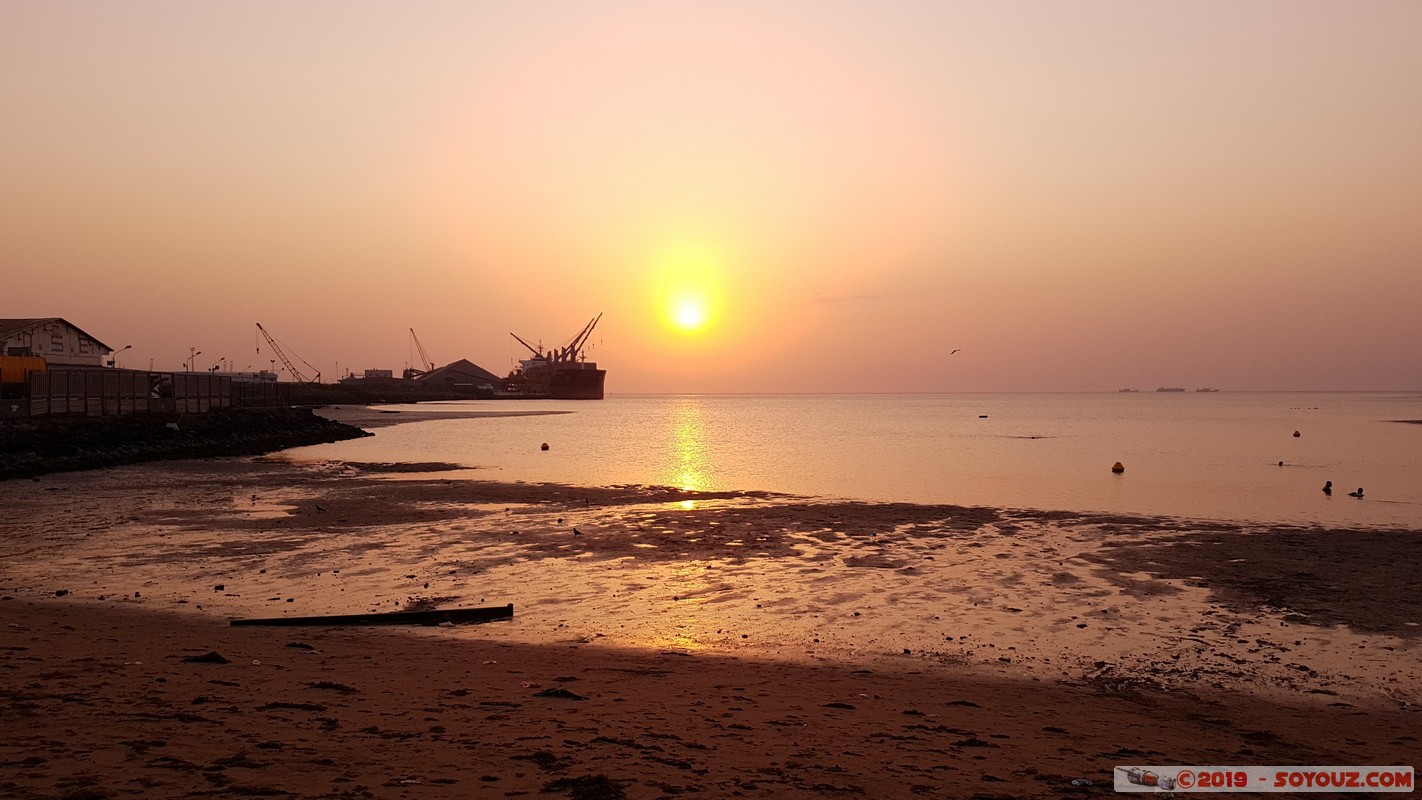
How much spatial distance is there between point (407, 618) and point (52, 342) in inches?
3201

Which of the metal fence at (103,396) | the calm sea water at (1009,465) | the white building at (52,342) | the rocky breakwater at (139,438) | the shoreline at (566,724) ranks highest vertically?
the white building at (52,342)

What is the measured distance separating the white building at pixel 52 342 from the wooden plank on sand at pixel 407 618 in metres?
72.4

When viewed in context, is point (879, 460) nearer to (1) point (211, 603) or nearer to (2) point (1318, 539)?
(2) point (1318, 539)

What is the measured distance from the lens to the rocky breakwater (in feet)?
126

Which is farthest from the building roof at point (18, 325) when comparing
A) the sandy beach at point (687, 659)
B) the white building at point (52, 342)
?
the sandy beach at point (687, 659)

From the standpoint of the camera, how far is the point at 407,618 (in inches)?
570

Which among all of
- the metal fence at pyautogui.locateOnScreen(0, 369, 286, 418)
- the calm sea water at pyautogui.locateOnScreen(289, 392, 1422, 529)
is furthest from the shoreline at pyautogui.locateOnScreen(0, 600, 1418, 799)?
the metal fence at pyautogui.locateOnScreen(0, 369, 286, 418)

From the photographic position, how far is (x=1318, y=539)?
2495cm

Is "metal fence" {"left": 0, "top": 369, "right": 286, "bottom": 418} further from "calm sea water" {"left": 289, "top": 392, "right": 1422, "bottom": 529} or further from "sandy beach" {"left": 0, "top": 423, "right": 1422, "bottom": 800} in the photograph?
"sandy beach" {"left": 0, "top": 423, "right": 1422, "bottom": 800}

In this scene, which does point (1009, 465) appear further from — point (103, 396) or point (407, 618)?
point (103, 396)

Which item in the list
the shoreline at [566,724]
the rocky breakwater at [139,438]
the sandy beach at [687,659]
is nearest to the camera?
the shoreline at [566,724]

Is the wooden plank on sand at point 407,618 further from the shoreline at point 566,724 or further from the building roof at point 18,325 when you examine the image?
the building roof at point 18,325

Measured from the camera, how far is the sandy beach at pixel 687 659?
816 cm

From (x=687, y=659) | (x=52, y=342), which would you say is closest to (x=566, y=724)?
(x=687, y=659)
